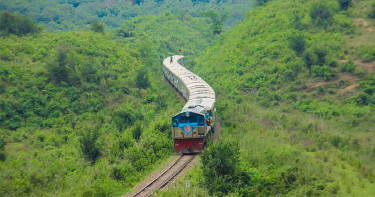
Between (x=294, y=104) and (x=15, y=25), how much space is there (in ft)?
104

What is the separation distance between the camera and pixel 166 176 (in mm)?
15750

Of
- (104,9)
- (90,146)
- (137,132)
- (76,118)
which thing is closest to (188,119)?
(137,132)


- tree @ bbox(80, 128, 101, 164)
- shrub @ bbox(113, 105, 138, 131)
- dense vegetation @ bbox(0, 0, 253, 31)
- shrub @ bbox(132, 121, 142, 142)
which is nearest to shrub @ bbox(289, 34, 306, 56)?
shrub @ bbox(113, 105, 138, 131)

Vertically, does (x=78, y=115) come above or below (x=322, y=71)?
below

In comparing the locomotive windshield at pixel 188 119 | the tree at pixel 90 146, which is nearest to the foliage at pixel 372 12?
the locomotive windshield at pixel 188 119

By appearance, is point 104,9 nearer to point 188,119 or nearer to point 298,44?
point 298,44

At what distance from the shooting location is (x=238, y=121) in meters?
23.5

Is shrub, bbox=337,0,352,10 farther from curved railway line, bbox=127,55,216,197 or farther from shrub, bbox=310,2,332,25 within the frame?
curved railway line, bbox=127,55,216,197

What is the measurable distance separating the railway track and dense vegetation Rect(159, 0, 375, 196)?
1235mm

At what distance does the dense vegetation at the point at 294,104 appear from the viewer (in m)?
13.1

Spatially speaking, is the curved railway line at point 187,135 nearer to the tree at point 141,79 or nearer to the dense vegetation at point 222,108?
the dense vegetation at point 222,108

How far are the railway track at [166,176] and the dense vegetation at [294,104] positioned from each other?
4.05 ft

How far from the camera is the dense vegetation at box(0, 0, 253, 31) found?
217 feet

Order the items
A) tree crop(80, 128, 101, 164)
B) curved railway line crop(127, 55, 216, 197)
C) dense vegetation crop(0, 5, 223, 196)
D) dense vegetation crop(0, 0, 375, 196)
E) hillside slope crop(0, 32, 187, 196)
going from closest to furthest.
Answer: dense vegetation crop(0, 0, 375, 196), hillside slope crop(0, 32, 187, 196), dense vegetation crop(0, 5, 223, 196), curved railway line crop(127, 55, 216, 197), tree crop(80, 128, 101, 164)
